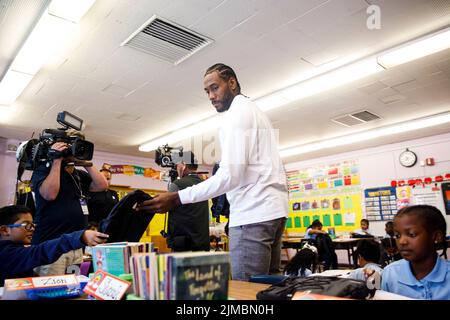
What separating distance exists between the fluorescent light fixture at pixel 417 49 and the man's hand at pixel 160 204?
12.4 feet

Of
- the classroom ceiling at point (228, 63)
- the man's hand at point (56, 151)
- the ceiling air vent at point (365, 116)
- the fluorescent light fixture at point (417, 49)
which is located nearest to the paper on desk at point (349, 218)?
the classroom ceiling at point (228, 63)

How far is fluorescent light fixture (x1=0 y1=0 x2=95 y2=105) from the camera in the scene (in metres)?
3.10

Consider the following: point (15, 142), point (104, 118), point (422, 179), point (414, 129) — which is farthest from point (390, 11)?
point (15, 142)

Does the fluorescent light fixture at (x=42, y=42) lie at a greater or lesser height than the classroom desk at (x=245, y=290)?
greater

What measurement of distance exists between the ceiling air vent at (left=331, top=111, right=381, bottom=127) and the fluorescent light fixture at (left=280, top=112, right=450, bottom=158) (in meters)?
0.78

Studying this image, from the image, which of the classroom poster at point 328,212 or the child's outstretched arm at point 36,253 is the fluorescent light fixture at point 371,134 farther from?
the child's outstretched arm at point 36,253

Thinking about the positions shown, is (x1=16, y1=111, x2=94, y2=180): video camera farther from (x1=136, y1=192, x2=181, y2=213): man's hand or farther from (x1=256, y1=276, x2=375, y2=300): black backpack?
(x1=256, y1=276, x2=375, y2=300): black backpack

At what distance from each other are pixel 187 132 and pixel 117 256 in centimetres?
604

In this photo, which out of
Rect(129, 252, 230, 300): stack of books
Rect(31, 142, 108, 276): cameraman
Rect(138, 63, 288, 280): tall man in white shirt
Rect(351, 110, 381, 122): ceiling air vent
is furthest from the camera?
Rect(351, 110, 381, 122): ceiling air vent

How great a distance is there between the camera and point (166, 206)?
1271mm

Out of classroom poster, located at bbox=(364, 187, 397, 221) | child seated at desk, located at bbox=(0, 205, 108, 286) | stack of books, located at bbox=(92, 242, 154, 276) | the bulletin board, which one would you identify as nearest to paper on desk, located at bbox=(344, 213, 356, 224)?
the bulletin board

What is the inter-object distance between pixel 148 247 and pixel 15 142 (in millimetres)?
7963

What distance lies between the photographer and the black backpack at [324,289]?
75cm

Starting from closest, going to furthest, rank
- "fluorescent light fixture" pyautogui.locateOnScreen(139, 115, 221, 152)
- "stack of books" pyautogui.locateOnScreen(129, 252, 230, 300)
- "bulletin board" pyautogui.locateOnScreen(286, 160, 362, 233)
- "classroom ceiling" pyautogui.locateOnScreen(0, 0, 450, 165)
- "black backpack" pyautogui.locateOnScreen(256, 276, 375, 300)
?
"stack of books" pyautogui.locateOnScreen(129, 252, 230, 300) < "black backpack" pyautogui.locateOnScreen(256, 276, 375, 300) < "classroom ceiling" pyautogui.locateOnScreen(0, 0, 450, 165) < "fluorescent light fixture" pyautogui.locateOnScreen(139, 115, 221, 152) < "bulletin board" pyautogui.locateOnScreen(286, 160, 362, 233)
